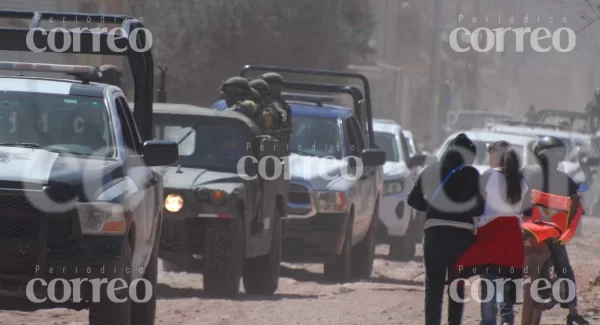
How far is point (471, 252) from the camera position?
8.48m

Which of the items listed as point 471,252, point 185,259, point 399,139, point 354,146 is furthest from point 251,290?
point 399,139

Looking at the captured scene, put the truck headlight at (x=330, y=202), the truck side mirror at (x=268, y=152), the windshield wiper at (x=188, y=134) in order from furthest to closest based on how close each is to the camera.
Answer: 1. the truck headlight at (x=330, y=202)
2. the windshield wiper at (x=188, y=134)
3. the truck side mirror at (x=268, y=152)

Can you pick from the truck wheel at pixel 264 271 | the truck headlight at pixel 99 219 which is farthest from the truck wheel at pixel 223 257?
the truck headlight at pixel 99 219

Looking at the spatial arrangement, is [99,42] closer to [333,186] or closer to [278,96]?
[278,96]

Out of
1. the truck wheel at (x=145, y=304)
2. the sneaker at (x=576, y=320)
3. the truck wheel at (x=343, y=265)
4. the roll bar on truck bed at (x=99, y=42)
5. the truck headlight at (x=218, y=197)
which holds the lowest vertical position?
the truck wheel at (x=343, y=265)

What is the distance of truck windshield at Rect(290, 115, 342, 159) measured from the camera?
14.9m

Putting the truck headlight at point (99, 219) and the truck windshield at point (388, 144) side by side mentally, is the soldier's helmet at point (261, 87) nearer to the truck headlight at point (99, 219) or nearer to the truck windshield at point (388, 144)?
the truck windshield at point (388, 144)

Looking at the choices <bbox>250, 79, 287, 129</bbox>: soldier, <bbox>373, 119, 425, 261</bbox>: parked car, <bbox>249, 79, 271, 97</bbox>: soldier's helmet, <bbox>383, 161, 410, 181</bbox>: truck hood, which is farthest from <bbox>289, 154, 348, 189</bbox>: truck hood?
<bbox>383, 161, 410, 181</bbox>: truck hood

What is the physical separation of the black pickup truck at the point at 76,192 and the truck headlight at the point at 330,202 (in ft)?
14.2

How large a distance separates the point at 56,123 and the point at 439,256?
2.57m

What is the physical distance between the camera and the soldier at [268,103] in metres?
13.2

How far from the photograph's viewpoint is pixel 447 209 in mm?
8383

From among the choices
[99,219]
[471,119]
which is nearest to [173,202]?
[99,219]

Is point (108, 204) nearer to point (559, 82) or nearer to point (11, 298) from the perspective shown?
point (11, 298)
